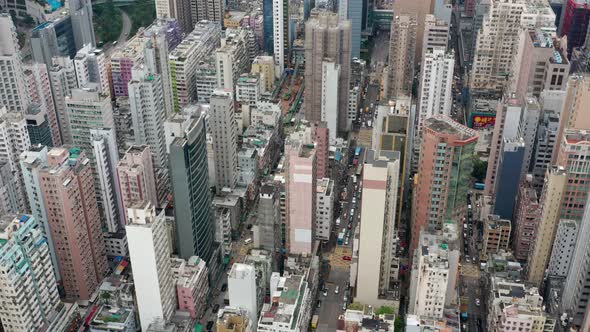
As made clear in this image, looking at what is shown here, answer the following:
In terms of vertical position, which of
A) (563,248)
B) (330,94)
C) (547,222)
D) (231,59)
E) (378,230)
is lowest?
(563,248)

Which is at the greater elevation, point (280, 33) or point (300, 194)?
point (280, 33)

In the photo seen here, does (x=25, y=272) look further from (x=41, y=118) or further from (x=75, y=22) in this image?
(x=75, y=22)

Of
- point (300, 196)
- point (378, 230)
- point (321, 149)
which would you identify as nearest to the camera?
point (378, 230)

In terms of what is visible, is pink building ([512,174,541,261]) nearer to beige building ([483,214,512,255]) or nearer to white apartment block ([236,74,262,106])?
beige building ([483,214,512,255])

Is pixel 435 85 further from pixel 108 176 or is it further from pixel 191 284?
pixel 191 284

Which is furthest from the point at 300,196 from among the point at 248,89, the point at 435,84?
the point at 248,89

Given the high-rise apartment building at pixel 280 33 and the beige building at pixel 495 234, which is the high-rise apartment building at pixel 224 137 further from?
the high-rise apartment building at pixel 280 33

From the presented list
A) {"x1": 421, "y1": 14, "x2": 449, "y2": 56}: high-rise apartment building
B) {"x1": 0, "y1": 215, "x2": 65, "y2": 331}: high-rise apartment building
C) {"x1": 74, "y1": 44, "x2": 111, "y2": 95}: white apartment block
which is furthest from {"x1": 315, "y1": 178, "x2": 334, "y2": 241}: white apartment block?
{"x1": 421, "y1": 14, "x2": 449, "y2": 56}: high-rise apartment building
